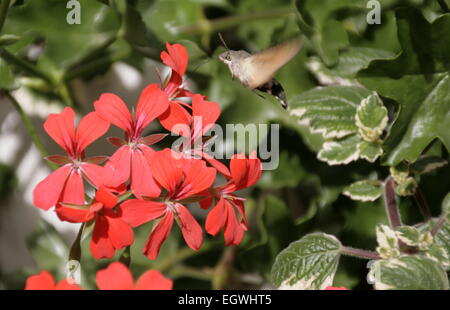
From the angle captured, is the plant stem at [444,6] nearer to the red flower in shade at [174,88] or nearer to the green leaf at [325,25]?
the green leaf at [325,25]

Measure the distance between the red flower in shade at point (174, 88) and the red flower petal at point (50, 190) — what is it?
11 cm

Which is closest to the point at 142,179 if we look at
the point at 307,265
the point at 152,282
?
the point at 152,282

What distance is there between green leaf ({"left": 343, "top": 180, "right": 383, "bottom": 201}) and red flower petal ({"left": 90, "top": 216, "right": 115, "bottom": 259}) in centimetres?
32

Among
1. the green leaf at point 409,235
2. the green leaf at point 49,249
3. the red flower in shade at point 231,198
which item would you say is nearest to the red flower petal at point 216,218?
the red flower in shade at point 231,198

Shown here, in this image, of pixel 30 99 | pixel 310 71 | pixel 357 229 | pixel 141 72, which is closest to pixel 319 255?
pixel 357 229

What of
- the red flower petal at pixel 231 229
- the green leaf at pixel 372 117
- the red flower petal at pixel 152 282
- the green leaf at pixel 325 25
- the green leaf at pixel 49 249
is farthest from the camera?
the green leaf at pixel 49 249

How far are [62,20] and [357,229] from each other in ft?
1.66

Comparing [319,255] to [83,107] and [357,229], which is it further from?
[83,107]

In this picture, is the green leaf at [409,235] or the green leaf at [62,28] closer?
the green leaf at [409,235]

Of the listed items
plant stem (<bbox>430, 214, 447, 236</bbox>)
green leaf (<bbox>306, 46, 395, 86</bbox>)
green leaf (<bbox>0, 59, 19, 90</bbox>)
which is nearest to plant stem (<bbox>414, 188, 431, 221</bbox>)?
plant stem (<bbox>430, 214, 447, 236</bbox>)

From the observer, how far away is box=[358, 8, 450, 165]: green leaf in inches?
30.1

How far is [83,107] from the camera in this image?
1.05 meters

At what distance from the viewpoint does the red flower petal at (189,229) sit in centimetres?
66

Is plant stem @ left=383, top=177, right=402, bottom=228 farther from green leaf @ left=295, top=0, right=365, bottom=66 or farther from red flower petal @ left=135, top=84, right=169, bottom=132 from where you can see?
red flower petal @ left=135, top=84, right=169, bottom=132
